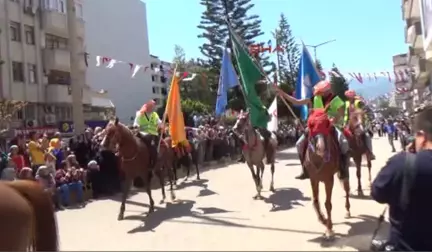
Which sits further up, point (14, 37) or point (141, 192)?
point (14, 37)

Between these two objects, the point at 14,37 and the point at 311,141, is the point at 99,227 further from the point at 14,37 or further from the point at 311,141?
the point at 14,37

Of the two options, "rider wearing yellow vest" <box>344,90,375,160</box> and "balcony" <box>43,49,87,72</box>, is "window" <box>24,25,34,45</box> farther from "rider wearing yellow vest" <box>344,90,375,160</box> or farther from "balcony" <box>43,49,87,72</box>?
"rider wearing yellow vest" <box>344,90,375,160</box>

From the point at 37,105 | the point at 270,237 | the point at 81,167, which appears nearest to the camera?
the point at 270,237

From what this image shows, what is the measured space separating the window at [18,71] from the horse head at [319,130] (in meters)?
30.6

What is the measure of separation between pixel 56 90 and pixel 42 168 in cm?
2698

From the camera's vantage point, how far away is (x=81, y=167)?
16641 millimetres

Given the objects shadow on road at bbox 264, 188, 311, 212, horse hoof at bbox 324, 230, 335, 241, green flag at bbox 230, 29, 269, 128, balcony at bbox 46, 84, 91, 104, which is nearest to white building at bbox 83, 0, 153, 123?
balcony at bbox 46, 84, 91, 104

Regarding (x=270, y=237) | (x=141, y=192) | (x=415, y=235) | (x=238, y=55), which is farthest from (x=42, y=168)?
(x=415, y=235)

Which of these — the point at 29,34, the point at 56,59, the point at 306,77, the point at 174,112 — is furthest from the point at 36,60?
the point at 306,77

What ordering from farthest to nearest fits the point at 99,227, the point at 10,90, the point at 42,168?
1. the point at 10,90
2. the point at 42,168
3. the point at 99,227

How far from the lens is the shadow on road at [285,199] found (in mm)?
12280

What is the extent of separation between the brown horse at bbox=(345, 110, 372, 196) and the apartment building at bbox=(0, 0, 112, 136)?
2479cm

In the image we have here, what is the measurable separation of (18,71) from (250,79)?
26.6 meters

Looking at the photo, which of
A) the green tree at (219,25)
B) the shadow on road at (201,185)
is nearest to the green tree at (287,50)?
the green tree at (219,25)
